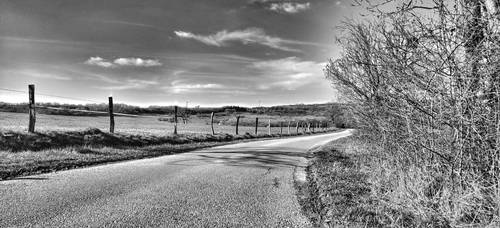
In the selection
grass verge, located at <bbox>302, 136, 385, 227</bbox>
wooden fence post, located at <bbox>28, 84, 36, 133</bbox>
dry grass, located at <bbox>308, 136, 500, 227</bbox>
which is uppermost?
wooden fence post, located at <bbox>28, 84, 36, 133</bbox>

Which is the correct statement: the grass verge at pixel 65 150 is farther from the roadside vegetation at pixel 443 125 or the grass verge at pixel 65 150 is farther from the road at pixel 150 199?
the roadside vegetation at pixel 443 125

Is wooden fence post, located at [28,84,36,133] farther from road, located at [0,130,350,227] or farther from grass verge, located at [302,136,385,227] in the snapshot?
grass verge, located at [302,136,385,227]

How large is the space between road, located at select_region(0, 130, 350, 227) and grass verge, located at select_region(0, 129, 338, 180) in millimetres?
1035

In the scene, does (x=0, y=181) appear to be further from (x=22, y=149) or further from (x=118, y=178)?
(x=22, y=149)

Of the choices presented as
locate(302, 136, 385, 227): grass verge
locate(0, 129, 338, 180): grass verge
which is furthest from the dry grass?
locate(0, 129, 338, 180): grass verge

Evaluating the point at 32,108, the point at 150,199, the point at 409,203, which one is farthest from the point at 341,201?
the point at 32,108

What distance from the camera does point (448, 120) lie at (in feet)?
13.8

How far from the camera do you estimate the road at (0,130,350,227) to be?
4359 millimetres

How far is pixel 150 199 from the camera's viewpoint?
17.6ft

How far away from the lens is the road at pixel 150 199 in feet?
14.3

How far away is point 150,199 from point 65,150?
7.47m

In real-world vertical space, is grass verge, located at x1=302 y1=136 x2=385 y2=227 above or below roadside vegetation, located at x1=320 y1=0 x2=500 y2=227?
below

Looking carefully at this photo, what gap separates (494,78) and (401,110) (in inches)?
58.0

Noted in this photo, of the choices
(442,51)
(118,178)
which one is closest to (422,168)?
(442,51)
